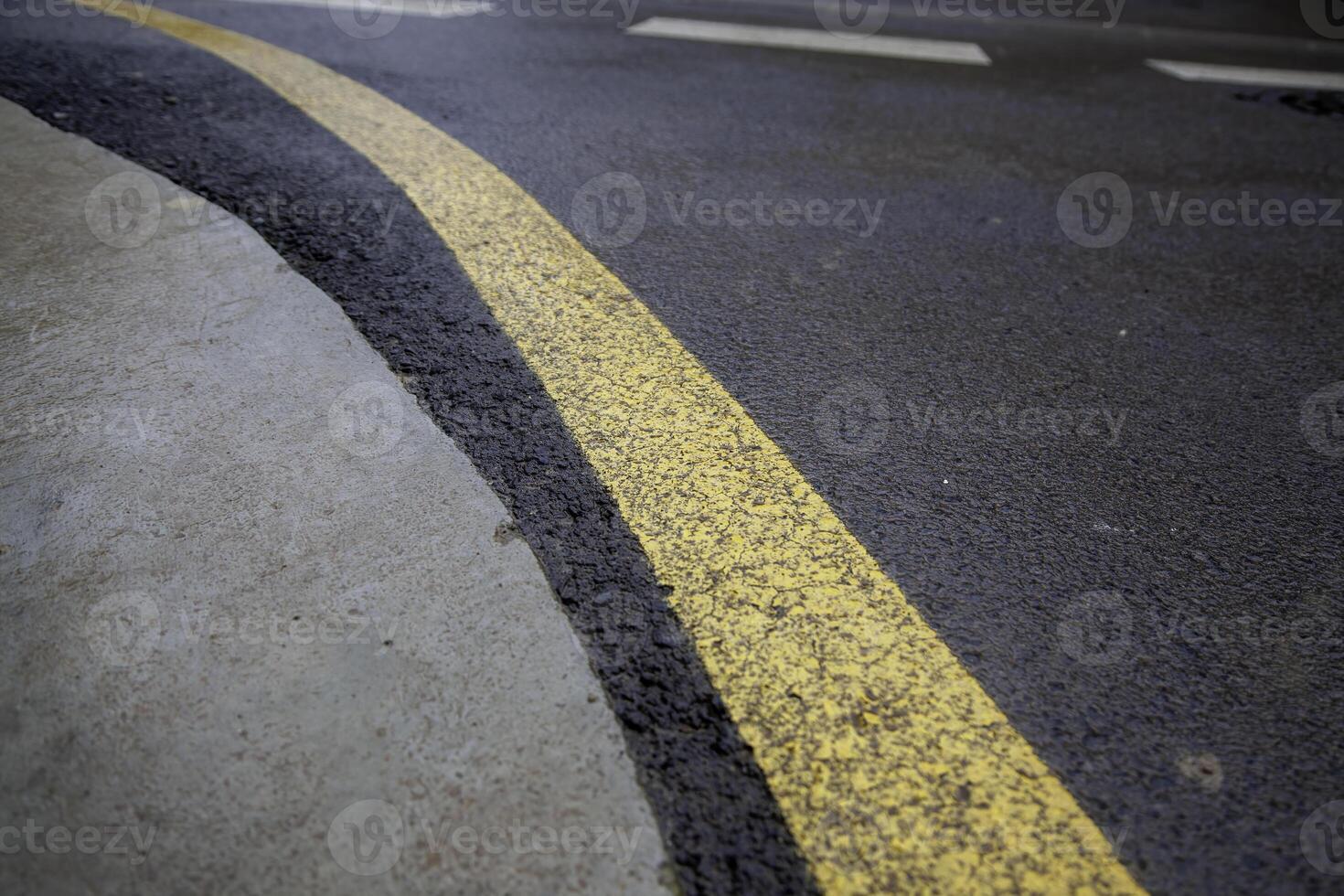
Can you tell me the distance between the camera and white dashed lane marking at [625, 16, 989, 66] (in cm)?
489

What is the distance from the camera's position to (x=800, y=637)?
1.39 m

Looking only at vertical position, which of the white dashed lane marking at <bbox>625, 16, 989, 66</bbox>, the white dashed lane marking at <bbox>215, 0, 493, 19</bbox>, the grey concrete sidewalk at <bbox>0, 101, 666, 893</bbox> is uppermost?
the white dashed lane marking at <bbox>625, 16, 989, 66</bbox>

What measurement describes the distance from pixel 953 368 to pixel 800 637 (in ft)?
3.22

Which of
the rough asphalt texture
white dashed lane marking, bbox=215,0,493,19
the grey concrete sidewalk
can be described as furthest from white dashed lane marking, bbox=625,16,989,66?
the grey concrete sidewalk

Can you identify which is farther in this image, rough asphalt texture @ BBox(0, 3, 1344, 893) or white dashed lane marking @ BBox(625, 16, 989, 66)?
white dashed lane marking @ BBox(625, 16, 989, 66)

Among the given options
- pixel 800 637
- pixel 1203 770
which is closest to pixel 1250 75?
pixel 1203 770

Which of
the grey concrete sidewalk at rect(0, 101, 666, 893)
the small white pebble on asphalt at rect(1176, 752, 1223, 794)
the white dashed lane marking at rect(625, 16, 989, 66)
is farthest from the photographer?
the white dashed lane marking at rect(625, 16, 989, 66)

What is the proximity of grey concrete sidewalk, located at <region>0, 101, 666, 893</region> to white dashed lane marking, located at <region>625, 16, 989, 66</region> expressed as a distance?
366 cm

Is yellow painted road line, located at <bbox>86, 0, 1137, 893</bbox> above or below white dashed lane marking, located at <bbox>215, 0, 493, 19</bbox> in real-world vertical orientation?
below

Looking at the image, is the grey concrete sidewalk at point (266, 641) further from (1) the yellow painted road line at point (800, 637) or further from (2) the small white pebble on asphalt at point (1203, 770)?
(2) the small white pebble on asphalt at point (1203, 770)

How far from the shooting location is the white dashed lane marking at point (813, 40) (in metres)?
4.89

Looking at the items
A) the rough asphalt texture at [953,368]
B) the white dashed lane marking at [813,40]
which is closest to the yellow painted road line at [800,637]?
the rough asphalt texture at [953,368]

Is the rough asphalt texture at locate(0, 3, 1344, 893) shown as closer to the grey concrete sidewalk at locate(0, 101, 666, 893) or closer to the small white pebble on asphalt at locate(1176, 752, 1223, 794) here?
the small white pebble on asphalt at locate(1176, 752, 1223, 794)

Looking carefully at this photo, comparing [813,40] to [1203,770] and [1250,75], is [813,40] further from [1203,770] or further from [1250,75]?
[1203,770]
